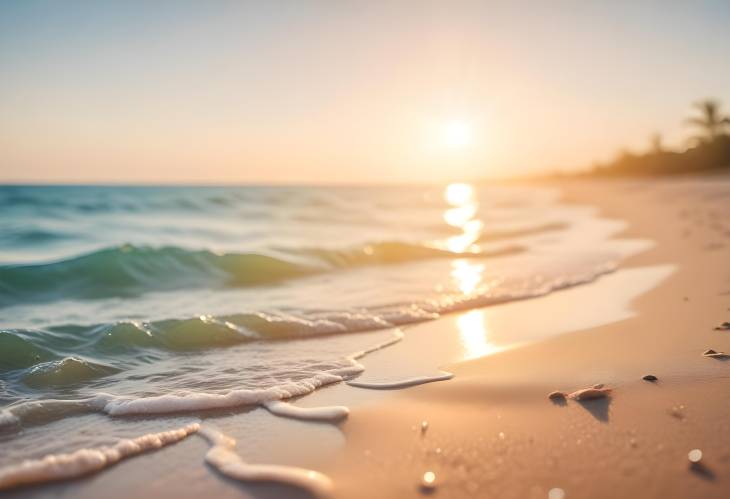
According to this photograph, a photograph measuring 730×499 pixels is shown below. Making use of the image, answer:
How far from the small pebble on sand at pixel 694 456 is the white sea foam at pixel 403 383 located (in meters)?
1.78

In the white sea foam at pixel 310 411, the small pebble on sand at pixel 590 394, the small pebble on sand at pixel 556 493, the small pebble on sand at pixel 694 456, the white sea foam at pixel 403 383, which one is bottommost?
the white sea foam at pixel 403 383

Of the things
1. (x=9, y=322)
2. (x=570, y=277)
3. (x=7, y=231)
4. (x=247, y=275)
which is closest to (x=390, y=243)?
(x=247, y=275)

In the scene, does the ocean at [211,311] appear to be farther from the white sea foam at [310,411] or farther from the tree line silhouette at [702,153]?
the tree line silhouette at [702,153]

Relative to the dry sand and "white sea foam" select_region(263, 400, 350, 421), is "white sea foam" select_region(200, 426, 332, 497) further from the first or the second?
"white sea foam" select_region(263, 400, 350, 421)

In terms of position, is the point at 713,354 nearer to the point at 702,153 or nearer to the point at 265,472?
the point at 265,472

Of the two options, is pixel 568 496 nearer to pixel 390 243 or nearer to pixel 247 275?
pixel 247 275

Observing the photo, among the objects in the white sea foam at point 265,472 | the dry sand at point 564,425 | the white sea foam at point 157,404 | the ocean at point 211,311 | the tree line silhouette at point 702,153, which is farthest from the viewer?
the tree line silhouette at point 702,153

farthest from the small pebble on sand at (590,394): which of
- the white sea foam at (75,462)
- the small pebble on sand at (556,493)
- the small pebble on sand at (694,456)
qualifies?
the white sea foam at (75,462)

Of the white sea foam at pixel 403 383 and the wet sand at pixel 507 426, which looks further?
the white sea foam at pixel 403 383

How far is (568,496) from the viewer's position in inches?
90.9

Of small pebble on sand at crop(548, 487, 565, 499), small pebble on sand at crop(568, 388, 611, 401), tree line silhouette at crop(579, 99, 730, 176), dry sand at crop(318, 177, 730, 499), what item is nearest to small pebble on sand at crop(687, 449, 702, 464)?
dry sand at crop(318, 177, 730, 499)

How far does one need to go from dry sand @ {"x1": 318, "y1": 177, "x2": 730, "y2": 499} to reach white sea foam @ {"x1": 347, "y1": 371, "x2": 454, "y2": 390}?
0.10 m

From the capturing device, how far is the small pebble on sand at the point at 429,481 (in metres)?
2.46

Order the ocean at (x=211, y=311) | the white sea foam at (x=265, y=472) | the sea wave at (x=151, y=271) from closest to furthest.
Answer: the white sea foam at (x=265, y=472) → the ocean at (x=211, y=311) → the sea wave at (x=151, y=271)
